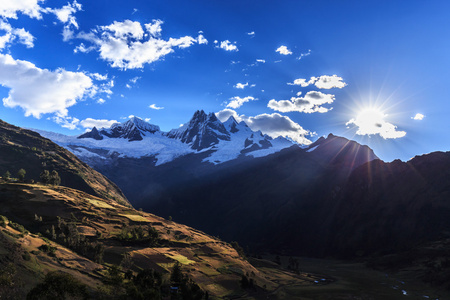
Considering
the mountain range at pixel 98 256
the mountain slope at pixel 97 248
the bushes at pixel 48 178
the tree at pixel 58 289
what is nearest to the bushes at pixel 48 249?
the mountain slope at pixel 97 248

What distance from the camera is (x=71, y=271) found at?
4862 centimetres

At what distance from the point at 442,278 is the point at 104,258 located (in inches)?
4448

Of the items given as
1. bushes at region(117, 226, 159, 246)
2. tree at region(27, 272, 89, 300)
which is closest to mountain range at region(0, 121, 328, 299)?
tree at region(27, 272, 89, 300)

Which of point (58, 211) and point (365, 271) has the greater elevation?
point (58, 211)

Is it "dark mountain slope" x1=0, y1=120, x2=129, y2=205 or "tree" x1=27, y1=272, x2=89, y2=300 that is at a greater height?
"dark mountain slope" x1=0, y1=120, x2=129, y2=205

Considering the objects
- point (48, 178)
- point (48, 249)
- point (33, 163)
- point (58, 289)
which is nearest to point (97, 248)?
point (48, 249)

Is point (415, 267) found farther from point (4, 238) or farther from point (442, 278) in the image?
point (4, 238)

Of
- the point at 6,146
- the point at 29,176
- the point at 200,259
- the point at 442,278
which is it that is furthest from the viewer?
the point at 6,146

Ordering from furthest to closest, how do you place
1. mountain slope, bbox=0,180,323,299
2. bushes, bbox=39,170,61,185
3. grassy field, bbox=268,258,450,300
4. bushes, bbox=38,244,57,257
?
1. bushes, bbox=39,170,61,185
2. grassy field, bbox=268,258,450,300
3. bushes, bbox=38,244,57,257
4. mountain slope, bbox=0,180,323,299

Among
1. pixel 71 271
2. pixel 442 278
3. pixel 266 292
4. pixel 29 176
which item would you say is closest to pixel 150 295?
pixel 71 271

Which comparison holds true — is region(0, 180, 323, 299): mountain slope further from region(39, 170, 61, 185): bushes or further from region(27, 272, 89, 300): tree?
region(39, 170, 61, 185): bushes

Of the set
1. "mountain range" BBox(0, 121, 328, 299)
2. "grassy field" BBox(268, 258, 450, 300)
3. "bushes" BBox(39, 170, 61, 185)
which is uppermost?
"bushes" BBox(39, 170, 61, 185)

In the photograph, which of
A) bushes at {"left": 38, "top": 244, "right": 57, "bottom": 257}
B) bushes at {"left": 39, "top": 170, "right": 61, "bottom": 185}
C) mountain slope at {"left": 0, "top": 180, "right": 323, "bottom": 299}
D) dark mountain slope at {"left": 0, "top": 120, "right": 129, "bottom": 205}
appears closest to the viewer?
mountain slope at {"left": 0, "top": 180, "right": 323, "bottom": 299}

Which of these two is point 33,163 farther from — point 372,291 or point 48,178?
point 372,291
